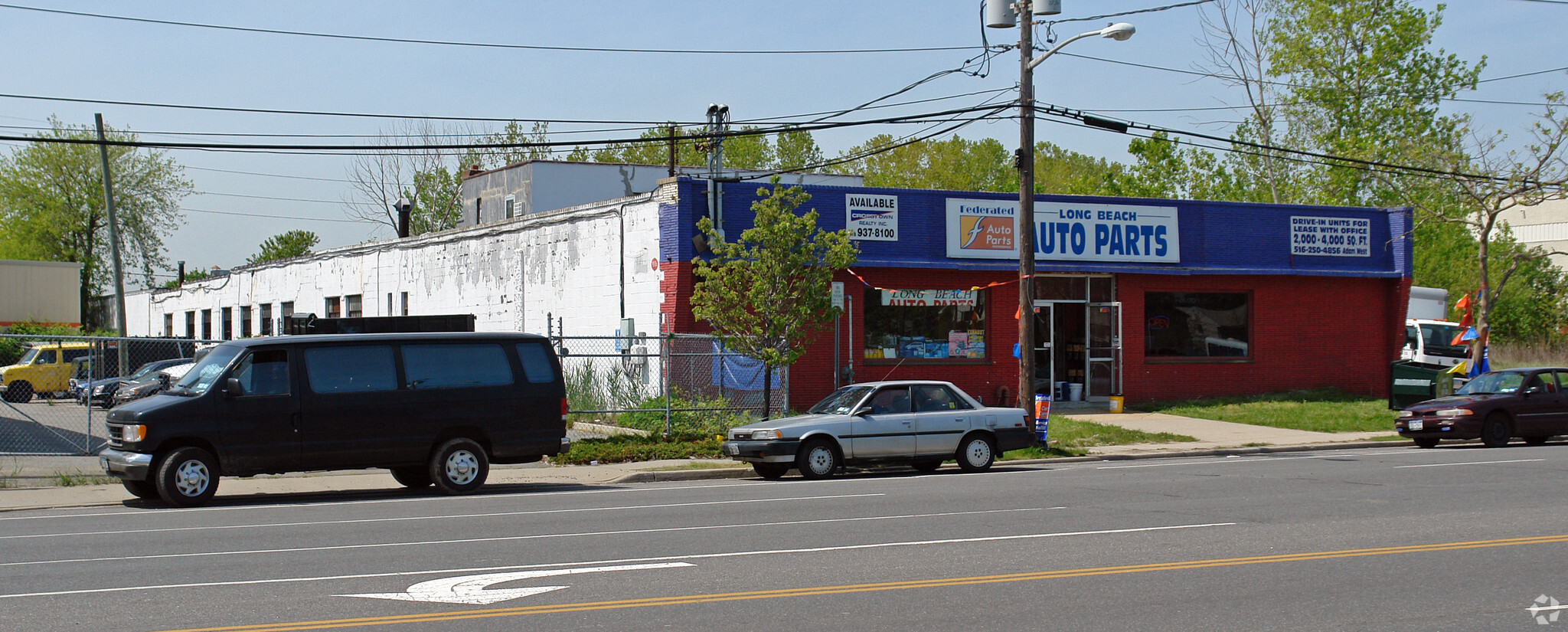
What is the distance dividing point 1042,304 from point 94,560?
20654mm

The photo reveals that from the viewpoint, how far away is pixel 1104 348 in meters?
27.2

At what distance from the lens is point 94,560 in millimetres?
9617

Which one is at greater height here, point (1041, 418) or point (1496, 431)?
point (1041, 418)

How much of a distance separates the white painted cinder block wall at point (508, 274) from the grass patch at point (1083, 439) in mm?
7966

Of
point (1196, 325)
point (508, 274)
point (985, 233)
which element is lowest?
point (1196, 325)

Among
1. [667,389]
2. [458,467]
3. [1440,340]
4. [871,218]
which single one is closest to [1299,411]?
[871,218]

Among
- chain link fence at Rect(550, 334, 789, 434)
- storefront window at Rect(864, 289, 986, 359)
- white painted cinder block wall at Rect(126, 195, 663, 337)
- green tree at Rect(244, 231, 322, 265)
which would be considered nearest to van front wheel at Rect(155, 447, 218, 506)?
chain link fence at Rect(550, 334, 789, 434)

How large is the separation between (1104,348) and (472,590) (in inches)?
836

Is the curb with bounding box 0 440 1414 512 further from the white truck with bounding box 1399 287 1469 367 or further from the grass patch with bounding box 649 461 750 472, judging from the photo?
the white truck with bounding box 1399 287 1469 367

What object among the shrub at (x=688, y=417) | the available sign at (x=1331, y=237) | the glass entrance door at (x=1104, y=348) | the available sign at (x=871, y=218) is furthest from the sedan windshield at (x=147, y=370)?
the available sign at (x=1331, y=237)

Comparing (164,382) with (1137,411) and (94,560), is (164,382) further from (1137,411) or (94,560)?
(1137,411)

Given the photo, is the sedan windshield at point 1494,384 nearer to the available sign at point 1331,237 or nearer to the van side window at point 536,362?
the available sign at point 1331,237

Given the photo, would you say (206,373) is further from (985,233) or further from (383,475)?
(985,233)

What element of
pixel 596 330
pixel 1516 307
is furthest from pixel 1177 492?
pixel 1516 307
